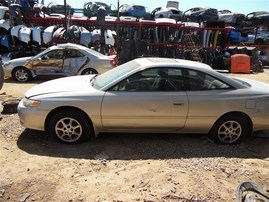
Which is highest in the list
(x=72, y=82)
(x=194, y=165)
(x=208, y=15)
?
(x=208, y=15)

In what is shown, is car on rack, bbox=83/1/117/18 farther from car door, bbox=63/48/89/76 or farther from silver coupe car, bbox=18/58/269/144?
silver coupe car, bbox=18/58/269/144

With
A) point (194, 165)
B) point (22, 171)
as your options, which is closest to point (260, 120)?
point (194, 165)

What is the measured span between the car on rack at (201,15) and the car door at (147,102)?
20.2 m

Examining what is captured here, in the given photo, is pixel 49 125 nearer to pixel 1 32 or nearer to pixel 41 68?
pixel 41 68

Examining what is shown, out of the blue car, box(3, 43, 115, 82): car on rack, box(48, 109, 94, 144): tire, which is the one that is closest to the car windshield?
box(48, 109, 94, 144): tire

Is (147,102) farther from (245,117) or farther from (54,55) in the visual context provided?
(54,55)

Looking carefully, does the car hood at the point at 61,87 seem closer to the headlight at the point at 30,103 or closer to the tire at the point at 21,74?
the headlight at the point at 30,103

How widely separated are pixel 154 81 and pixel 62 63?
6113 mm

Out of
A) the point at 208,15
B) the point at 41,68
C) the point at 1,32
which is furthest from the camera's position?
the point at 208,15

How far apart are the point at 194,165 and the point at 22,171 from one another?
2.37 meters

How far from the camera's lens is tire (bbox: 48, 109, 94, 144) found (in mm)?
4742

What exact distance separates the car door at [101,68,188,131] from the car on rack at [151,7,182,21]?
2028 centimetres

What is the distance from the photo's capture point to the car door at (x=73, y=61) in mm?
10219

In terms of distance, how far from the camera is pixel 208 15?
2391 centimetres
